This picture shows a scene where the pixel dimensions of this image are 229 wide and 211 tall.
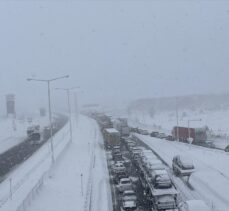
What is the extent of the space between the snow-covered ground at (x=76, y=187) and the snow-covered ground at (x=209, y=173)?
271 inches

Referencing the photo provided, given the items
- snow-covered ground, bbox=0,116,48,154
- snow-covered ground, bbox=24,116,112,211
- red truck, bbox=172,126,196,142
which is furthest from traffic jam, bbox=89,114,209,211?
snow-covered ground, bbox=0,116,48,154

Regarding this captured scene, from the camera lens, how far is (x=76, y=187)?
30.3 m

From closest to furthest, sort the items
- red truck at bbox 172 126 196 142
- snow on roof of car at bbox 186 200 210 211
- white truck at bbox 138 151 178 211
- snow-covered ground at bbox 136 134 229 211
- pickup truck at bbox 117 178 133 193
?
snow on roof of car at bbox 186 200 210 211, white truck at bbox 138 151 178 211, snow-covered ground at bbox 136 134 229 211, pickup truck at bbox 117 178 133 193, red truck at bbox 172 126 196 142

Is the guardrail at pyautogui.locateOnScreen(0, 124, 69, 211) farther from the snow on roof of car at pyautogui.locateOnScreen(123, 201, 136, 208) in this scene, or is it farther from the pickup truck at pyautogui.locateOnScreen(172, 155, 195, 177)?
the pickup truck at pyautogui.locateOnScreen(172, 155, 195, 177)

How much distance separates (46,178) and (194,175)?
12.5 meters

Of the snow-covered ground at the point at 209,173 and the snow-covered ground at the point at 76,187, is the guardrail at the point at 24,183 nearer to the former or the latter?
the snow-covered ground at the point at 76,187

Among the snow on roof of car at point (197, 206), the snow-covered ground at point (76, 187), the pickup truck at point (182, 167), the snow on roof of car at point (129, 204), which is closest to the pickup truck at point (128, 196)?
the snow on roof of car at point (129, 204)

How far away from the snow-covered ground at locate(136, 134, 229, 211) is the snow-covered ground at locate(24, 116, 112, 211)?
22.6ft

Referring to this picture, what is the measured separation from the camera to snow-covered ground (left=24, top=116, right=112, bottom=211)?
83.6ft

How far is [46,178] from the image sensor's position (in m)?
33.6

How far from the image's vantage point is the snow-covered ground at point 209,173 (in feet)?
87.8

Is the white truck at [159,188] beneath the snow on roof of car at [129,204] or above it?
above

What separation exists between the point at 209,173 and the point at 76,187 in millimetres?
11568

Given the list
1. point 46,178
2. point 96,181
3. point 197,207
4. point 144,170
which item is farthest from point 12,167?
point 197,207
